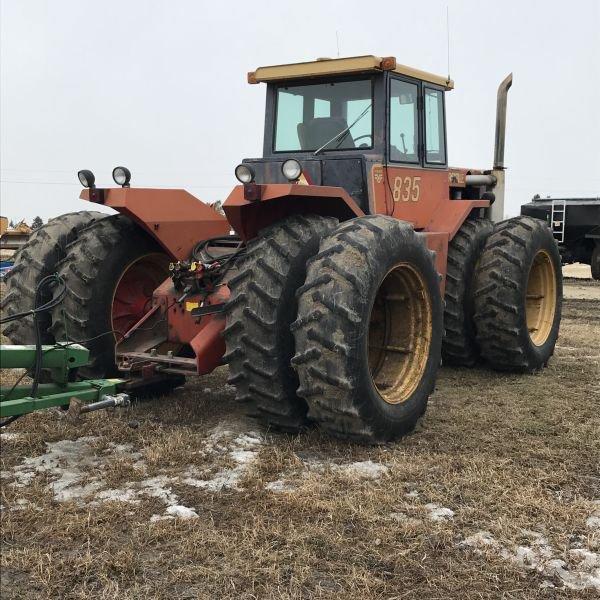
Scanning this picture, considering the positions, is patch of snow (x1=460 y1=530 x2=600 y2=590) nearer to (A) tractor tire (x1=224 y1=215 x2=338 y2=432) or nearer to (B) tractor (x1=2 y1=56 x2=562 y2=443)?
(B) tractor (x1=2 y1=56 x2=562 y2=443)

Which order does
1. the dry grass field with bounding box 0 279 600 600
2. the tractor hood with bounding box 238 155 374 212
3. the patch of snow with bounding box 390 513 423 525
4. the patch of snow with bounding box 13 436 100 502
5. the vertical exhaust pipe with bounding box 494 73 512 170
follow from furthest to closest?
the vertical exhaust pipe with bounding box 494 73 512 170 < the tractor hood with bounding box 238 155 374 212 < the patch of snow with bounding box 13 436 100 502 < the patch of snow with bounding box 390 513 423 525 < the dry grass field with bounding box 0 279 600 600

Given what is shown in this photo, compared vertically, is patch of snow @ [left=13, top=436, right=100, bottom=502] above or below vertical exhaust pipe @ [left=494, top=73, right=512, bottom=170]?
below

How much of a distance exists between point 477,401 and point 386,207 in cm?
178

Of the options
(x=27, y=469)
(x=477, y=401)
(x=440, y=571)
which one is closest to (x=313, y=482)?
(x=440, y=571)

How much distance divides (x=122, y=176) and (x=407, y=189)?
2398 millimetres

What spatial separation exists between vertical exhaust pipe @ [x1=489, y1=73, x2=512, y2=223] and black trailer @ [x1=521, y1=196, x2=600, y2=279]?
26.8ft

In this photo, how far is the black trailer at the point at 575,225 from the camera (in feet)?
52.4

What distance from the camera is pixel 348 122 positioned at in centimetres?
573

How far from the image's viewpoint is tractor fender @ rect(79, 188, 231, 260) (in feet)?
16.5

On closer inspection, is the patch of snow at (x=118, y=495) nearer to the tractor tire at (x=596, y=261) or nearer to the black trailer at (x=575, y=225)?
the black trailer at (x=575, y=225)

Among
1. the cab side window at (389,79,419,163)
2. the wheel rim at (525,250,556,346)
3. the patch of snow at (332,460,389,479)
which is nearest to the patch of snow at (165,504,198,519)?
the patch of snow at (332,460,389,479)

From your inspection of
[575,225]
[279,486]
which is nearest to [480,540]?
[279,486]

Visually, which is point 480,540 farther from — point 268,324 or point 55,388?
point 55,388

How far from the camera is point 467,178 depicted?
7441 mm
